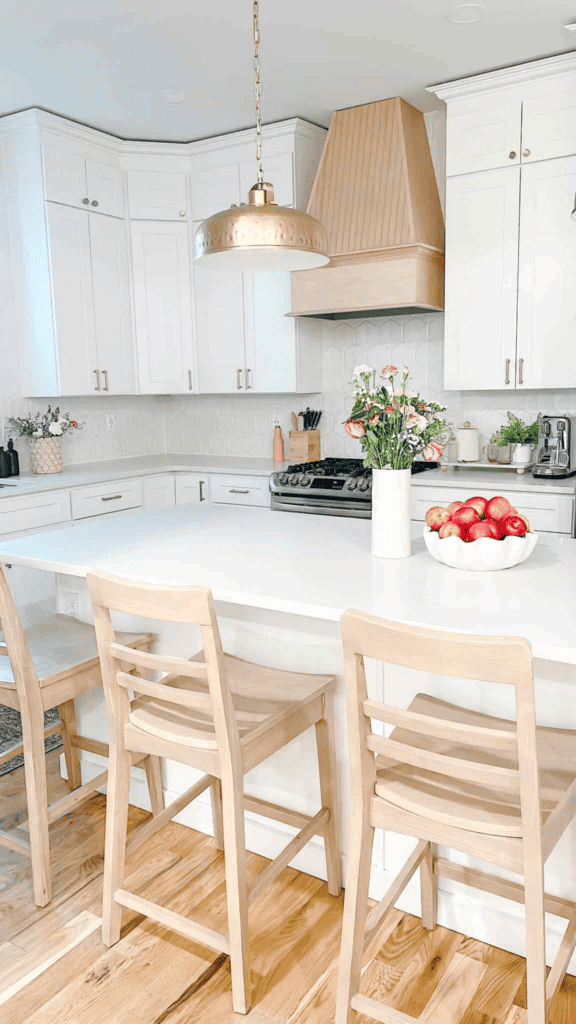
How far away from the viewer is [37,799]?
2.08m

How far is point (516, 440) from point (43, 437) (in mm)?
2546

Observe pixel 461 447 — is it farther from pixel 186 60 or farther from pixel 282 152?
pixel 186 60

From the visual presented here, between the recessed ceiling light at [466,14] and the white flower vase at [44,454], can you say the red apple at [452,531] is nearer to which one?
the recessed ceiling light at [466,14]

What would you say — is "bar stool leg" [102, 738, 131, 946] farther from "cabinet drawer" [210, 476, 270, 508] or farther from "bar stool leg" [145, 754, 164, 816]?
"cabinet drawer" [210, 476, 270, 508]

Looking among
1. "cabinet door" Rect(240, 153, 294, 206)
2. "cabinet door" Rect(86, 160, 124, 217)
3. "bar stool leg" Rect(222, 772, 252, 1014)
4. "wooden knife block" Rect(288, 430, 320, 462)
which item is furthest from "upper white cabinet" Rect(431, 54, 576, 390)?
"bar stool leg" Rect(222, 772, 252, 1014)

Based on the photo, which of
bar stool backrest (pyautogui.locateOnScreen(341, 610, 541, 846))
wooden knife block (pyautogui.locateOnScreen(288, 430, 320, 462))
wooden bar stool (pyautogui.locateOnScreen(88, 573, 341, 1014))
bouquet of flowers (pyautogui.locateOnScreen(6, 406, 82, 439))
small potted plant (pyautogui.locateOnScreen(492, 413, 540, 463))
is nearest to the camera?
bar stool backrest (pyautogui.locateOnScreen(341, 610, 541, 846))

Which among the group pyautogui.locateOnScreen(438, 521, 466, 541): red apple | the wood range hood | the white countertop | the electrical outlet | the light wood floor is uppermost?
the wood range hood

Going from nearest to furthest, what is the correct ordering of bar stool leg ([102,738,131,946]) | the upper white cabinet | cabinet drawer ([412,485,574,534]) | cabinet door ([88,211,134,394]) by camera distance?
1. bar stool leg ([102,738,131,946])
2. cabinet drawer ([412,485,574,534])
3. the upper white cabinet
4. cabinet door ([88,211,134,394])

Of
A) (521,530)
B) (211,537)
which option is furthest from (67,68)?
(521,530)

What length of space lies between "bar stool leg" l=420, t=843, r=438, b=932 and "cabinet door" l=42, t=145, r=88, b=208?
3693 millimetres

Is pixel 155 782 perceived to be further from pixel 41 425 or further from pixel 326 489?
pixel 41 425

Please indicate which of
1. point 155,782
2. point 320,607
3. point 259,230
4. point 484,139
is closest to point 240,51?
point 484,139

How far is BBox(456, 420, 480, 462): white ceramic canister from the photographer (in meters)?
3.97

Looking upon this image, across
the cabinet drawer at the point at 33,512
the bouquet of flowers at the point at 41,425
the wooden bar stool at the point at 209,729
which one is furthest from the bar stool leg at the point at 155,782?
the bouquet of flowers at the point at 41,425
